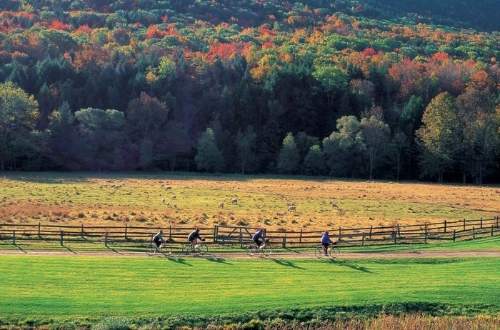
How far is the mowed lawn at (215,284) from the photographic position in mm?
27172

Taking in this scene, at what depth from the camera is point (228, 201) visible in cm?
6488

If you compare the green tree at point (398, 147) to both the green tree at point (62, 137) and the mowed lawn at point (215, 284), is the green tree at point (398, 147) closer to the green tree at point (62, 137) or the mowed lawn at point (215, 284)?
the green tree at point (62, 137)

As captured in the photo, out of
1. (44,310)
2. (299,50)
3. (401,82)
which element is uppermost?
(299,50)

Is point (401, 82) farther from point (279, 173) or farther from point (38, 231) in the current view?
point (38, 231)

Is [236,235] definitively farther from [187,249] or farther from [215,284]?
[215,284]

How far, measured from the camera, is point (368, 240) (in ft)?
137

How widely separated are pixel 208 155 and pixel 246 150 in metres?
7.35

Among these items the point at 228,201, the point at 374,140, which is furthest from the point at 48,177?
the point at 374,140

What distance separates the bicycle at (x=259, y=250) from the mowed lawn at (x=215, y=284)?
6.68ft

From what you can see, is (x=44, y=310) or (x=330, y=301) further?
Answer: (x=330, y=301)

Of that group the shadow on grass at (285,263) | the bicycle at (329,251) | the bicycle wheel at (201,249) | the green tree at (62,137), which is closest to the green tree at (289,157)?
the green tree at (62,137)

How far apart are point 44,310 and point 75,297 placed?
69.6 inches

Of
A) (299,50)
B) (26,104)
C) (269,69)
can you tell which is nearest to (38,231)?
(26,104)

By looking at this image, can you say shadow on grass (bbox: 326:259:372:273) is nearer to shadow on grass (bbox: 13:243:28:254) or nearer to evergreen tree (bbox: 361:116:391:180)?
A: shadow on grass (bbox: 13:243:28:254)
